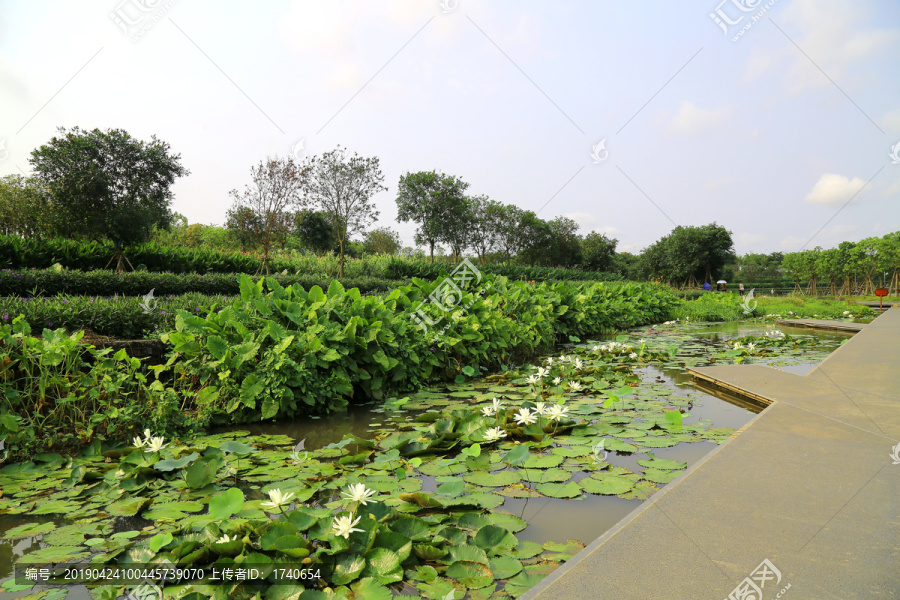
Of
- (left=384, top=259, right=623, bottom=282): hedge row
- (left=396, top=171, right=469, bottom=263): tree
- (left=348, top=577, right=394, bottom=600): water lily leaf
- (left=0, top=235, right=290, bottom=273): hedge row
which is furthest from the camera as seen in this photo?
(left=396, top=171, right=469, bottom=263): tree

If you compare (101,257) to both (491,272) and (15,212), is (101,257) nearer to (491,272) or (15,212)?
(491,272)

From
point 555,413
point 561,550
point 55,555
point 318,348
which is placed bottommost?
point 561,550

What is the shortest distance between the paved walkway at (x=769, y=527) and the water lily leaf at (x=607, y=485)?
1.09 ft

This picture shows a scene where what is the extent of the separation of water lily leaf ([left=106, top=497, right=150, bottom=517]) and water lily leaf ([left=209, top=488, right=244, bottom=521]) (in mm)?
402

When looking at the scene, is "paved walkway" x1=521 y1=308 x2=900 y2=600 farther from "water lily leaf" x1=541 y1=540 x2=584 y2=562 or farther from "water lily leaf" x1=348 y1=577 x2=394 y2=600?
"water lily leaf" x1=348 y1=577 x2=394 y2=600

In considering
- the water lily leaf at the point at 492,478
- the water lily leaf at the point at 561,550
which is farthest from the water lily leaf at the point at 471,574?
the water lily leaf at the point at 492,478

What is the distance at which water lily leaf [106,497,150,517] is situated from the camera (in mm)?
1968

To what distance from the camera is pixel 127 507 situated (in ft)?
6.59

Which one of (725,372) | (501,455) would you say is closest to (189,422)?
(501,455)

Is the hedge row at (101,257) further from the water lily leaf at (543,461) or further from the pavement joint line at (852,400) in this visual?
the pavement joint line at (852,400)

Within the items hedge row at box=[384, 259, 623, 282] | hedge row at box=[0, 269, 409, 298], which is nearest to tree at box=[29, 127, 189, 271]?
hedge row at box=[0, 269, 409, 298]

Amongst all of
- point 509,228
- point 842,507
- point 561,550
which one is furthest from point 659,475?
point 509,228

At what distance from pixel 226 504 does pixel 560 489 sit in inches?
55.8

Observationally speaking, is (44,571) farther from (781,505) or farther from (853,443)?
(853,443)
